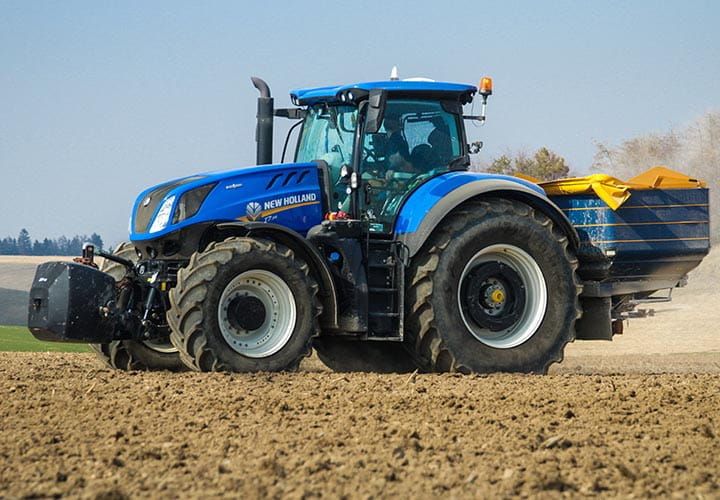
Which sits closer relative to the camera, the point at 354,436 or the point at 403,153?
the point at 354,436

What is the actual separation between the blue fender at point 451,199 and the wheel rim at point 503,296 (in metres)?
0.46

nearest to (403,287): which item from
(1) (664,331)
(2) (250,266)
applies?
(2) (250,266)

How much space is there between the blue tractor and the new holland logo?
Result: 0.04 feet

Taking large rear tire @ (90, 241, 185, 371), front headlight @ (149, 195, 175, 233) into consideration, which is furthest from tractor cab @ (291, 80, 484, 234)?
large rear tire @ (90, 241, 185, 371)

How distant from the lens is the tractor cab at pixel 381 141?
9.30 meters

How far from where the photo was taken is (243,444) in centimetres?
588

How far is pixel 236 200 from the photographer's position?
9.02 metres

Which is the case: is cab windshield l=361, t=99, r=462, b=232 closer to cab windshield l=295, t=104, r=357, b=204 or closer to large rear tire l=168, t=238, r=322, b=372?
cab windshield l=295, t=104, r=357, b=204

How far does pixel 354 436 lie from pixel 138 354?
13.8ft

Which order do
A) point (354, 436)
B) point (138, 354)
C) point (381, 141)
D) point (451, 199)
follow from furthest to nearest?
point (138, 354) < point (381, 141) < point (451, 199) < point (354, 436)

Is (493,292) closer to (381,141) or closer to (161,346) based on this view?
(381,141)

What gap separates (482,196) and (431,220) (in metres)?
0.76

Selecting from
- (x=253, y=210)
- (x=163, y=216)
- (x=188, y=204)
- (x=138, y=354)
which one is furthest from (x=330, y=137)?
(x=138, y=354)

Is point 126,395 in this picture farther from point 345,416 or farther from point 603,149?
point 603,149
